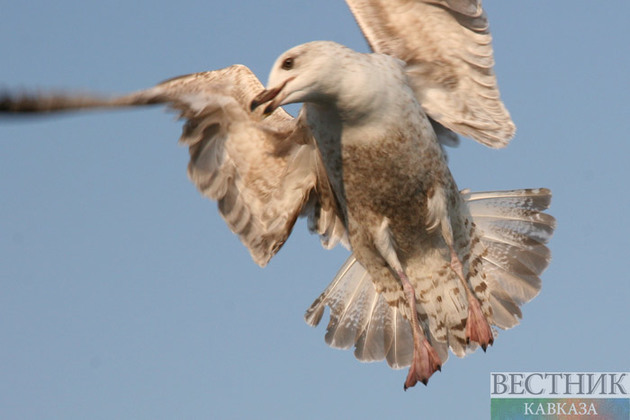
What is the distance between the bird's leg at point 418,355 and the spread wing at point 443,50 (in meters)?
1.39

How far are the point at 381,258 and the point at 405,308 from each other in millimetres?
665

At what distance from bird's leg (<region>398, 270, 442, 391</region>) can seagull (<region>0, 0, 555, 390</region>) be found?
12mm

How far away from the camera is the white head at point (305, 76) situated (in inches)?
344

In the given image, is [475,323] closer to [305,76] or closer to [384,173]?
[384,173]

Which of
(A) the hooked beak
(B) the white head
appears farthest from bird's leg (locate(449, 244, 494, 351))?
(A) the hooked beak

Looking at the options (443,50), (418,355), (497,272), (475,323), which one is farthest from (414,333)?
(443,50)

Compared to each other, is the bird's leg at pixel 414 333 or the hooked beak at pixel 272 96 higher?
the hooked beak at pixel 272 96

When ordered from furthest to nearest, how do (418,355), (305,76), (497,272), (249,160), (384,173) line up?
1. (497,272)
2. (249,160)
3. (418,355)
4. (384,173)
5. (305,76)

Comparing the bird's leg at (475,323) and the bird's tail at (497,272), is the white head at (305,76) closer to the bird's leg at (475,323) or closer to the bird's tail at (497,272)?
the bird's leg at (475,323)

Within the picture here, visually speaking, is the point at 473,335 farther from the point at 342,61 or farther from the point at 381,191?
the point at 342,61

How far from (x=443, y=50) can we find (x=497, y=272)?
6.66 feet

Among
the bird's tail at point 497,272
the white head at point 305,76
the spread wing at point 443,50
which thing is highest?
the white head at point 305,76

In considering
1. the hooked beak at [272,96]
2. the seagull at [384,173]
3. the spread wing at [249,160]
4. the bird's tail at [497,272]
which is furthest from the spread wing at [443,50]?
the hooked beak at [272,96]

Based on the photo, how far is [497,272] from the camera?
10.8 metres
